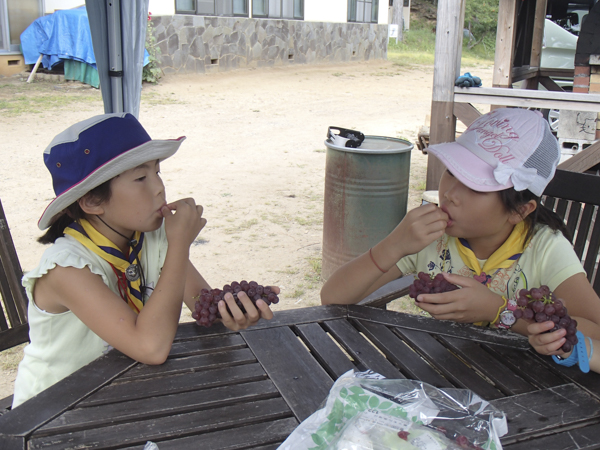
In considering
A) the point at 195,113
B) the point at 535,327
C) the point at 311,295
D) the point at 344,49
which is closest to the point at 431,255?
the point at 535,327

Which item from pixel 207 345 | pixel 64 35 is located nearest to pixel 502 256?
pixel 207 345

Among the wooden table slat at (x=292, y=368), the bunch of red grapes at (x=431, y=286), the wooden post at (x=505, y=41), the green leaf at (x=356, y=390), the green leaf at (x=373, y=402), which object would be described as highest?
the wooden post at (x=505, y=41)

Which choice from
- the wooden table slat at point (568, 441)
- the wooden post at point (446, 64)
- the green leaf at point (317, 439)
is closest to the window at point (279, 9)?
the wooden post at point (446, 64)

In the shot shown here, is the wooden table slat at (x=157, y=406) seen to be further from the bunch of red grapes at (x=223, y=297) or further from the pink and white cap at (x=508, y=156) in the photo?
the pink and white cap at (x=508, y=156)

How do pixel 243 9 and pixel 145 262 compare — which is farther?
pixel 243 9

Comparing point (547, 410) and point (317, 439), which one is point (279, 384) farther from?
point (547, 410)

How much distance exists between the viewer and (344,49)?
746 inches

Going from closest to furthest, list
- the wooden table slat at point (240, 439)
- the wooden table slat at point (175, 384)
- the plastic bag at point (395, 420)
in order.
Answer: the plastic bag at point (395, 420), the wooden table slat at point (240, 439), the wooden table slat at point (175, 384)

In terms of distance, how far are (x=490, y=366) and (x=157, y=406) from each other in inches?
33.7

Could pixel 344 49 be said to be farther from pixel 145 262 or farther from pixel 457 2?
pixel 145 262

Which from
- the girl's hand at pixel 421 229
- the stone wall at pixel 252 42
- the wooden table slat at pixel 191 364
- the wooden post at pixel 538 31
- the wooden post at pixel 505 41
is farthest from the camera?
the stone wall at pixel 252 42

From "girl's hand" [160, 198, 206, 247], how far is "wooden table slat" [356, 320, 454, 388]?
584mm

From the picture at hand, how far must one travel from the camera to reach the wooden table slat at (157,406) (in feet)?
3.90

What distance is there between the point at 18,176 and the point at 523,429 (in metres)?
6.93
